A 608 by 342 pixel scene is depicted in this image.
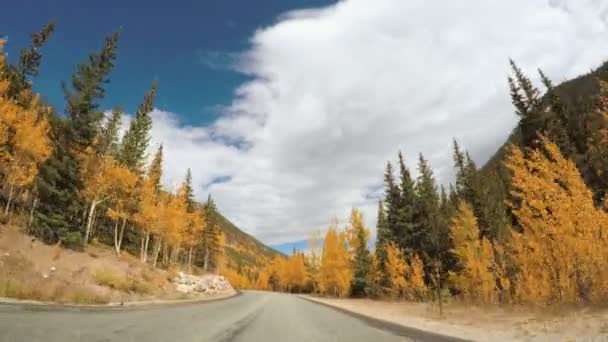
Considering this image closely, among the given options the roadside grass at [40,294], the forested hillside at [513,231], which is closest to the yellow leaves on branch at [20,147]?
the roadside grass at [40,294]

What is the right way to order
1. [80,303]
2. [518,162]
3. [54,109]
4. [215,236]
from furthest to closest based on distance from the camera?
1. [215,236]
2. [54,109]
3. [518,162]
4. [80,303]

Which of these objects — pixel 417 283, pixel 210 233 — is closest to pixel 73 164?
pixel 417 283

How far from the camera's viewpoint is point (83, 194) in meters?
34.3

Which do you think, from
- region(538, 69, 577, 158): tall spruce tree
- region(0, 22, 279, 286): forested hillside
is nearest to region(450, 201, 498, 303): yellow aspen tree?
region(538, 69, 577, 158): tall spruce tree

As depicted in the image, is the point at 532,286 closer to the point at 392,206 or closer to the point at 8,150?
the point at 392,206

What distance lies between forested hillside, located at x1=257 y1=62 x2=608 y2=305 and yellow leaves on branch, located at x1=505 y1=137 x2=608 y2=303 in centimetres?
4

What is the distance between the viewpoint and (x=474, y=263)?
25.8m

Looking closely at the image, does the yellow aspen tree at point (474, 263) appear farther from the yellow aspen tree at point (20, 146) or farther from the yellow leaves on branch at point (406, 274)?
the yellow aspen tree at point (20, 146)

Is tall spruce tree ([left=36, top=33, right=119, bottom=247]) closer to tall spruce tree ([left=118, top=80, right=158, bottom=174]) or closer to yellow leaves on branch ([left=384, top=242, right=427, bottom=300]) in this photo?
tall spruce tree ([left=118, top=80, right=158, bottom=174])

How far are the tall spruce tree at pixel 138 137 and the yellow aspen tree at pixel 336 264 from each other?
3222cm

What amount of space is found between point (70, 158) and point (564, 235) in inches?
1365

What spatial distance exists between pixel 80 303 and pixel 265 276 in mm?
110247

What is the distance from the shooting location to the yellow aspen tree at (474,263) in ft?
80.3

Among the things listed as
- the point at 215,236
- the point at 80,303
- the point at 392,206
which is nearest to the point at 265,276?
the point at 215,236
